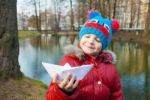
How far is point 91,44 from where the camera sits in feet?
9.27

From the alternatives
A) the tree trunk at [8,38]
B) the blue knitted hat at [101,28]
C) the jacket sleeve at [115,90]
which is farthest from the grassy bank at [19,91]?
the jacket sleeve at [115,90]

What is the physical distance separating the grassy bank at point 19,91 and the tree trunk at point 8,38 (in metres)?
0.21

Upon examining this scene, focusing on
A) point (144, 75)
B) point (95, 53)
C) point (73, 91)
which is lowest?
point (144, 75)

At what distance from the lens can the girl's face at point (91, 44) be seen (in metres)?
2.82

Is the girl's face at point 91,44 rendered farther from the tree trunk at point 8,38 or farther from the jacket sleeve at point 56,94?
the tree trunk at point 8,38

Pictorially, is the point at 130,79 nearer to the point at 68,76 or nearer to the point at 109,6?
the point at 68,76

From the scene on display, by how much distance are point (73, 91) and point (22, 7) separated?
67416mm

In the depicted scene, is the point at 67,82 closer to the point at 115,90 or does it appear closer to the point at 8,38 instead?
the point at 115,90

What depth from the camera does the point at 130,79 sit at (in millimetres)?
13805

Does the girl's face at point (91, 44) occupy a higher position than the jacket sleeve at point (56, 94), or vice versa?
the girl's face at point (91, 44)

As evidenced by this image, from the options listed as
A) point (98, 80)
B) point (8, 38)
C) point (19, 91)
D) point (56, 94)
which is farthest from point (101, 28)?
point (8, 38)

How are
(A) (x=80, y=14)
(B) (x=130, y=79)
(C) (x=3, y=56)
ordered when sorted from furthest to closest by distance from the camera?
1. (A) (x=80, y=14)
2. (B) (x=130, y=79)
3. (C) (x=3, y=56)

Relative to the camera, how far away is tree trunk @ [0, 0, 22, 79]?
334 inches

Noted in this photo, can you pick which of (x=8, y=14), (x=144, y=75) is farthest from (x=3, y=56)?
(x=144, y=75)
